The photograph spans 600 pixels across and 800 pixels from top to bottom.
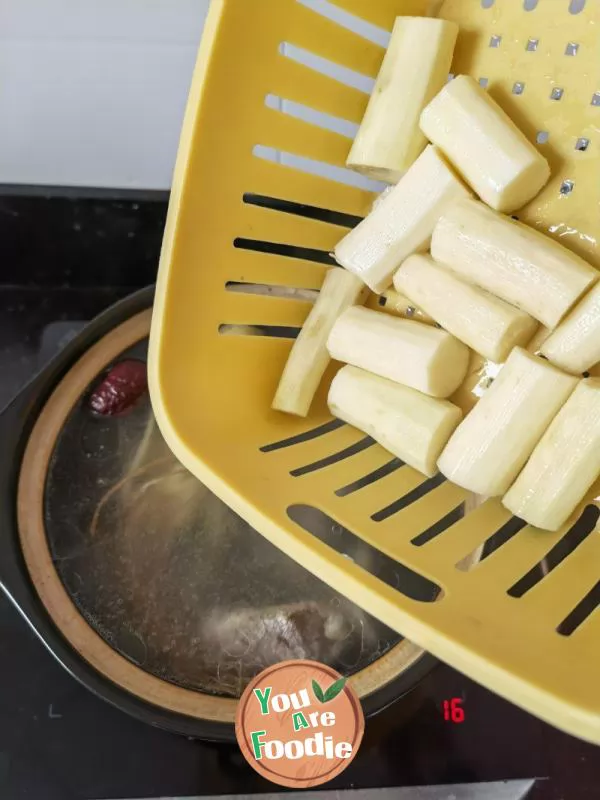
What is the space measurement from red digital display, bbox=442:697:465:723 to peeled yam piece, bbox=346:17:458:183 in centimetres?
53

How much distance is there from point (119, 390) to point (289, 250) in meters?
0.25

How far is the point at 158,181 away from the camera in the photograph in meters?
0.92

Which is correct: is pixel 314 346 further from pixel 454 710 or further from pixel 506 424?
pixel 454 710

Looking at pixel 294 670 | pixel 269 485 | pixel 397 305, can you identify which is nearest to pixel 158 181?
pixel 397 305

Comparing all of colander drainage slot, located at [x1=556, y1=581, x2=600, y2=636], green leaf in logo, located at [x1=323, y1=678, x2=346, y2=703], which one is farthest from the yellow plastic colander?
green leaf in logo, located at [x1=323, y1=678, x2=346, y2=703]

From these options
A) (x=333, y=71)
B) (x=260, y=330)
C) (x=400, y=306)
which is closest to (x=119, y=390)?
(x=260, y=330)

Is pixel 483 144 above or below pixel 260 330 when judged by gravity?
above

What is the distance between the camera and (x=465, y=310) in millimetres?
Answer: 660

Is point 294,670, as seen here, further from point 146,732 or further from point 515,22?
point 515,22

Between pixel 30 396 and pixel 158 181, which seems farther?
pixel 158 181

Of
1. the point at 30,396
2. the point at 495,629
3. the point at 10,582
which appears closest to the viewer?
the point at 495,629

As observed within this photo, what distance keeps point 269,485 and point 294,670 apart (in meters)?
0.20

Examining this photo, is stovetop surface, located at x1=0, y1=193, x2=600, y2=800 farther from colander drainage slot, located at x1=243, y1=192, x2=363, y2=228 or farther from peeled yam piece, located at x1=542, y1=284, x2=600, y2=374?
colander drainage slot, located at x1=243, y1=192, x2=363, y2=228

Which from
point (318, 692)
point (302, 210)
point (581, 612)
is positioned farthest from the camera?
point (302, 210)
